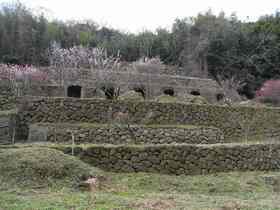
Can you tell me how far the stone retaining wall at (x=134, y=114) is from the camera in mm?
16531

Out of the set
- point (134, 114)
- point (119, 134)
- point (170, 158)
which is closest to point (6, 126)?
point (119, 134)

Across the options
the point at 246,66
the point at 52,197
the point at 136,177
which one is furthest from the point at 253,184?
the point at 246,66

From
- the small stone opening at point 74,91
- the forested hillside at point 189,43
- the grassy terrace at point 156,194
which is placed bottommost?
the grassy terrace at point 156,194

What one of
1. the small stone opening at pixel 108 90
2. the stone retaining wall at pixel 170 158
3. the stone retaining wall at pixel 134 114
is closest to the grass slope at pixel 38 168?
the stone retaining wall at pixel 170 158

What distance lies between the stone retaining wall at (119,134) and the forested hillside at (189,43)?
18067 mm

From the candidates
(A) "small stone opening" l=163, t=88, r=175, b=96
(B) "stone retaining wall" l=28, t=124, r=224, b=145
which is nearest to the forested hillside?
(A) "small stone opening" l=163, t=88, r=175, b=96

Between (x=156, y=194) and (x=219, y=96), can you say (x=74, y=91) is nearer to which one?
(x=219, y=96)

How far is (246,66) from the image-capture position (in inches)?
1398

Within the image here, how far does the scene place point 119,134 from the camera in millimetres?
15383

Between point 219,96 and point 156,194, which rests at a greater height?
point 219,96

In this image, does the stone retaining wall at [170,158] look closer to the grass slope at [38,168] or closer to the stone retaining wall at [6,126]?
the grass slope at [38,168]

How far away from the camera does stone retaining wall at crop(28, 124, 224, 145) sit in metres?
14.7

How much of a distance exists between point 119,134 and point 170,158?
4.50 meters

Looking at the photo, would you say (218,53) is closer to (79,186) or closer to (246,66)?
(246,66)
